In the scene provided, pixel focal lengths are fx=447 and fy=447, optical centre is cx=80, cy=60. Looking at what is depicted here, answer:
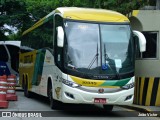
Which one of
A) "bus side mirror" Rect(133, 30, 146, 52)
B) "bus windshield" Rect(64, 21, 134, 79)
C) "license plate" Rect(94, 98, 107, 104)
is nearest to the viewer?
"license plate" Rect(94, 98, 107, 104)

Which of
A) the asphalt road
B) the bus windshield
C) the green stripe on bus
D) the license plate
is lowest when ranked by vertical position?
the asphalt road

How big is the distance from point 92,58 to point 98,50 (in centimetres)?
32

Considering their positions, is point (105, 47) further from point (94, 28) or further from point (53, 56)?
point (53, 56)

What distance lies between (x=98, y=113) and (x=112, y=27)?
2936mm

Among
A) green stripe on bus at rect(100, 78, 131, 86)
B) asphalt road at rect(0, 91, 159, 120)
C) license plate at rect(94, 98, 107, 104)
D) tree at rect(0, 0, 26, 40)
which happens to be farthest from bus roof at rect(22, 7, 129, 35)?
tree at rect(0, 0, 26, 40)

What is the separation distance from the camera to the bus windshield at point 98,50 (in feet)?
43.9

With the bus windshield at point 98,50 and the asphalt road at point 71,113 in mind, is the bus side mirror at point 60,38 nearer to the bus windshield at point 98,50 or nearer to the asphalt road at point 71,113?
the bus windshield at point 98,50

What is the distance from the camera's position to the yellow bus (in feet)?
43.2

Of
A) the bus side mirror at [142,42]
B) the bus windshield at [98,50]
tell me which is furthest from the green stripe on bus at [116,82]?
the bus side mirror at [142,42]

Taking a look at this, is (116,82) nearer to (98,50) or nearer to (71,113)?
(98,50)

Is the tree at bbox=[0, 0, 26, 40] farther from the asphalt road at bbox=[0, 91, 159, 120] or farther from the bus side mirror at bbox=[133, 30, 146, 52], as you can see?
the bus side mirror at bbox=[133, 30, 146, 52]

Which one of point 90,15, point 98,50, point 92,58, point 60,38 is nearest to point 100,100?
point 92,58

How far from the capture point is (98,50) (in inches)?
534

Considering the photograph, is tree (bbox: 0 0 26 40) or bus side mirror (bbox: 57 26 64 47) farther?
tree (bbox: 0 0 26 40)
